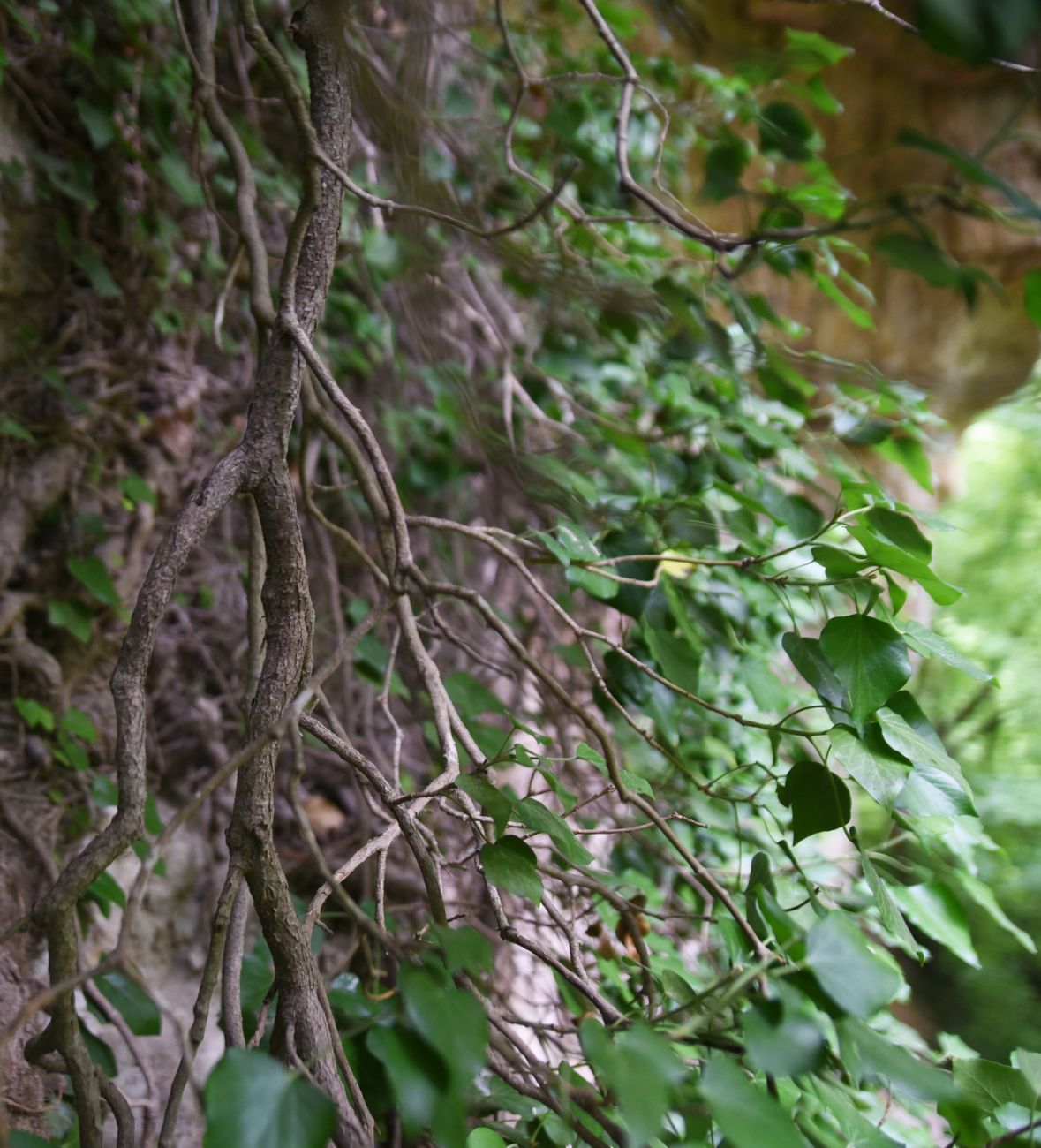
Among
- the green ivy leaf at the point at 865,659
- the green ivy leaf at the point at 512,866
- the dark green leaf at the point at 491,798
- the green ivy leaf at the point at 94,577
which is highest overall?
the green ivy leaf at the point at 865,659

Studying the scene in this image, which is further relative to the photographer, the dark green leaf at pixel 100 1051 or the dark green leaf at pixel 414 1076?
the dark green leaf at pixel 100 1051

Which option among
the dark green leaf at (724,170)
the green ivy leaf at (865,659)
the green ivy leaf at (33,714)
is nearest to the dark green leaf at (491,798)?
the green ivy leaf at (865,659)

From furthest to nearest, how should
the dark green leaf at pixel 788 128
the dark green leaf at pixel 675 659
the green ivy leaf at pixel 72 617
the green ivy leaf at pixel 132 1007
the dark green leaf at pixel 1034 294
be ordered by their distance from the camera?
the green ivy leaf at pixel 72 617 → the dark green leaf at pixel 788 128 → the dark green leaf at pixel 675 659 → the green ivy leaf at pixel 132 1007 → the dark green leaf at pixel 1034 294

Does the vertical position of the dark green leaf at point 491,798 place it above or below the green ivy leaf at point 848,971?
below

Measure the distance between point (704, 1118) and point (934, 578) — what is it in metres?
0.31

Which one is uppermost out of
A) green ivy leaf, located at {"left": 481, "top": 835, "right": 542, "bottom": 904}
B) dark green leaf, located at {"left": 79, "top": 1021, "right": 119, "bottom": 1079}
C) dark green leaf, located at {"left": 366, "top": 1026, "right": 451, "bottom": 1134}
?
green ivy leaf, located at {"left": 481, "top": 835, "right": 542, "bottom": 904}

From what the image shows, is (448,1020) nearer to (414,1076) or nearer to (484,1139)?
(414,1076)

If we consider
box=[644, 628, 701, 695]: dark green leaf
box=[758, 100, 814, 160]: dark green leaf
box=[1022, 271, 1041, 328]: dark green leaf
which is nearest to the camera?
box=[1022, 271, 1041, 328]: dark green leaf

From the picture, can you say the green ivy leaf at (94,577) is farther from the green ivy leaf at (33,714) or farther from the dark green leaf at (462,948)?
the dark green leaf at (462,948)

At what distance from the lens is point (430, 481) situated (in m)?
1.22

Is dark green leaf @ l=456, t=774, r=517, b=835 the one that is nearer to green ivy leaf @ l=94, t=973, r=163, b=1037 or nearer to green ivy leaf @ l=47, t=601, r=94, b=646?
green ivy leaf @ l=94, t=973, r=163, b=1037

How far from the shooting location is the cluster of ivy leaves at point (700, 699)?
A: 0.35 metres

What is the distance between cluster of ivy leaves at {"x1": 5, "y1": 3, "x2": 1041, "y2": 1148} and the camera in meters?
0.35

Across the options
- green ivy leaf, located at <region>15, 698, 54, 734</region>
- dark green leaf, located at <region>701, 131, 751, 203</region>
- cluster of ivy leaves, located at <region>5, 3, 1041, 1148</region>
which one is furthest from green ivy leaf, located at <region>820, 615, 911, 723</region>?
green ivy leaf, located at <region>15, 698, 54, 734</region>
